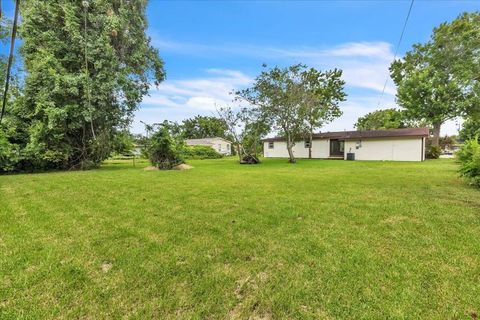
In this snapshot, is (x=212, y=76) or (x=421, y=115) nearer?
(x=212, y=76)

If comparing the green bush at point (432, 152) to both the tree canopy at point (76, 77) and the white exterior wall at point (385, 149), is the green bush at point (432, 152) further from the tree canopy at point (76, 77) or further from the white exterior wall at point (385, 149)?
the tree canopy at point (76, 77)

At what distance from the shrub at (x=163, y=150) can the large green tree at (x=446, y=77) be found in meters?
24.2

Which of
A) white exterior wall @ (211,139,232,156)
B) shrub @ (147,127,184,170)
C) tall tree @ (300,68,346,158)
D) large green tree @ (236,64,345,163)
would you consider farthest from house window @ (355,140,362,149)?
white exterior wall @ (211,139,232,156)

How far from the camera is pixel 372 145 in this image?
21.4 metres

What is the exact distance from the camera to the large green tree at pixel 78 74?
474 inches

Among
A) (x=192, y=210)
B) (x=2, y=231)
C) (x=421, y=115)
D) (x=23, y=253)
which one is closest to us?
(x=23, y=253)

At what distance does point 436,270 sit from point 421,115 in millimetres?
28496

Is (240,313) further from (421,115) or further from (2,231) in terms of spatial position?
(421,115)

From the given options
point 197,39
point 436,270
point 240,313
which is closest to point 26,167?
point 197,39

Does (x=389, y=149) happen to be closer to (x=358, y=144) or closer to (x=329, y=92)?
(x=358, y=144)

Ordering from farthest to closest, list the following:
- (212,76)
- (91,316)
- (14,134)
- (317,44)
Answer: (212,76) → (317,44) → (14,134) → (91,316)

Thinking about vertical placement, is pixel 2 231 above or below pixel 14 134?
Answer: below

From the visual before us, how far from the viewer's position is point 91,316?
6.27 ft

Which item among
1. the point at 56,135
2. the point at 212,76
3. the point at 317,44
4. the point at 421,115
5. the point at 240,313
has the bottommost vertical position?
the point at 240,313
